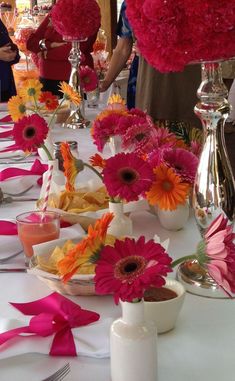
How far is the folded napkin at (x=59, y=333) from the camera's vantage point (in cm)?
77

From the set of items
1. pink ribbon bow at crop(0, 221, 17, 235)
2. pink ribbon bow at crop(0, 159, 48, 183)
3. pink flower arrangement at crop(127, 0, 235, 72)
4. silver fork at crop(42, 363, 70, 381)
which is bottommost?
pink ribbon bow at crop(0, 159, 48, 183)

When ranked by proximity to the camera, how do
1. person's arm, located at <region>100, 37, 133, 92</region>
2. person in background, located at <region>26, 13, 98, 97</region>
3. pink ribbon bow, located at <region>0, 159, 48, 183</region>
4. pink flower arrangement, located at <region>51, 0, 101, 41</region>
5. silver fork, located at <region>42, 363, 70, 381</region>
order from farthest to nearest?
person in background, located at <region>26, 13, 98, 97</region> < person's arm, located at <region>100, 37, 133, 92</region> < pink flower arrangement, located at <region>51, 0, 101, 41</region> < pink ribbon bow, located at <region>0, 159, 48, 183</region> < silver fork, located at <region>42, 363, 70, 381</region>

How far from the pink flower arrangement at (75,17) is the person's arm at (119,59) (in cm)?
55

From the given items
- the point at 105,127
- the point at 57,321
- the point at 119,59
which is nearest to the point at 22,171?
the point at 105,127

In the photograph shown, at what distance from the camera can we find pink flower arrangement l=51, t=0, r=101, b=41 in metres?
2.28

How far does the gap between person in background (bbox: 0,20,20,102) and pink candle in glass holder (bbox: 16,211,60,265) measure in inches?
94.6

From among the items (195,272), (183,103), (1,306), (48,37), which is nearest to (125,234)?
(195,272)

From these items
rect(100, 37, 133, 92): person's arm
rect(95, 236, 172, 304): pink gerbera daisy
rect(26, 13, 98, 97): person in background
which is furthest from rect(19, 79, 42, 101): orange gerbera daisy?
rect(26, 13, 98, 97): person in background

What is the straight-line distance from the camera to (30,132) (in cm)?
127

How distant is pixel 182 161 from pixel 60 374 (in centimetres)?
52

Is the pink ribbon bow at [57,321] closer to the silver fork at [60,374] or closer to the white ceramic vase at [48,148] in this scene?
the silver fork at [60,374]

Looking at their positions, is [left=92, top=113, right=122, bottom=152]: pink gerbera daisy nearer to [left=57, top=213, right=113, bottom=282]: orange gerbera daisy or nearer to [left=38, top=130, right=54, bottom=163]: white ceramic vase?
[left=38, top=130, right=54, bottom=163]: white ceramic vase

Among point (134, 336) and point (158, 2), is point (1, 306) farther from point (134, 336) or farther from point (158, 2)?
point (158, 2)

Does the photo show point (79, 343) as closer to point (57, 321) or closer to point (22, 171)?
point (57, 321)
